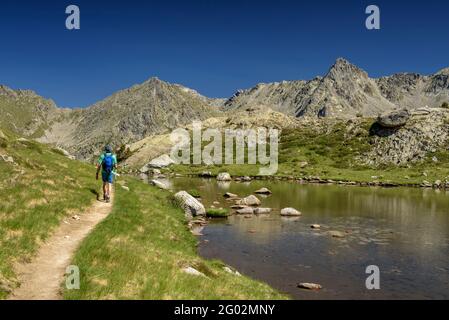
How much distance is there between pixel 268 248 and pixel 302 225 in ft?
40.0

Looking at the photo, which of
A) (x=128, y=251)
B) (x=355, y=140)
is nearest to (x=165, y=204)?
(x=128, y=251)

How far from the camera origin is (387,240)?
136 ft

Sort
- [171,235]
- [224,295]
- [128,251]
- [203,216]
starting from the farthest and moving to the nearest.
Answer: [203,216], [171,235], [128,251], [224,295]

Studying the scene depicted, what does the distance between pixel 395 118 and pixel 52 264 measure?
160 m

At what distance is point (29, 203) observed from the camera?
86.6ft

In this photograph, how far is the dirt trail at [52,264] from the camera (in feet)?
52.2

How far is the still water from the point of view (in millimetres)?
27617

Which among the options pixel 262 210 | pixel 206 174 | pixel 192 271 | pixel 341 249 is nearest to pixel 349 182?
pixel 206 174

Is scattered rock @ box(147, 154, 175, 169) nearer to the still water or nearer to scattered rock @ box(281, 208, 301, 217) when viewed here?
the still water

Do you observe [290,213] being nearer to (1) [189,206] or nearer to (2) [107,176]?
(1) [189,206]

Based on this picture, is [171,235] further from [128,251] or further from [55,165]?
[55,165]

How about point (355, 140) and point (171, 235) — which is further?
point (355, 140)

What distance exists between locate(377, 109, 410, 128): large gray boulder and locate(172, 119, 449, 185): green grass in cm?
715

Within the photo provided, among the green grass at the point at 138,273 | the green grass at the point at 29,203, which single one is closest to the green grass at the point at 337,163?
the green grass at the point at 29,203
